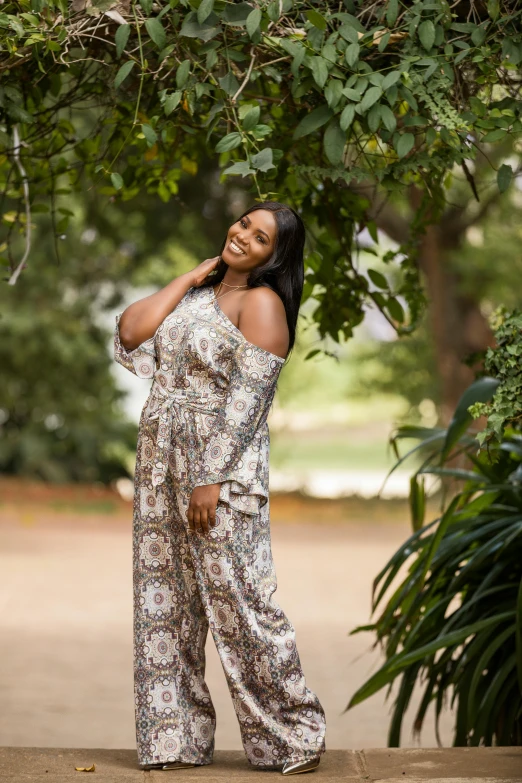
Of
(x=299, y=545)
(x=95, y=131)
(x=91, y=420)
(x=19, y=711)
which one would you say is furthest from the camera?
(x=91, y=420)

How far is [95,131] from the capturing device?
377cm

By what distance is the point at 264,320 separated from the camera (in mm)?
2916

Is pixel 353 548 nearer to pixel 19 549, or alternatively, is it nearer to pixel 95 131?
pixel 19 549

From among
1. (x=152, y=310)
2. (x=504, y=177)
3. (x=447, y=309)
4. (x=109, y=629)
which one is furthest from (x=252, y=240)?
(x=447, y=309)

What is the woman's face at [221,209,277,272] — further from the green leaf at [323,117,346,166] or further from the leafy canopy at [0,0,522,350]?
the green leaf at [323,117,346,166]

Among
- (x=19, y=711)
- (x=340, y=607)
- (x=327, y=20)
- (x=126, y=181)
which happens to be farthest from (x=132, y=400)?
(x=327, y=20)

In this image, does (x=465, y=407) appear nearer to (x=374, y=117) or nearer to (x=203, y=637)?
(x=203, y=637)

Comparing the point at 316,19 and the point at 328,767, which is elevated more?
the point at 316,19

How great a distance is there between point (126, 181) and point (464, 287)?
871cm

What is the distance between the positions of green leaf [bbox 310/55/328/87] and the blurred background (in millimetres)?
3459

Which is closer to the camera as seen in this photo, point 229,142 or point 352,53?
point 352,53

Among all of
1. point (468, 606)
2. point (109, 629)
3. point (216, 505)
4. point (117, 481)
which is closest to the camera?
point (216, 505)

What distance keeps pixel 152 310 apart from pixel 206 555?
2.28 ft

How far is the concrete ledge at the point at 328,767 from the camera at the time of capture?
2.88 metres
